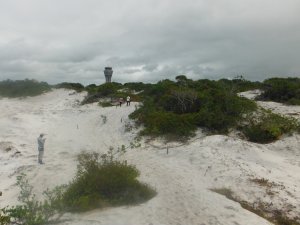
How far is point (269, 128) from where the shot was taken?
1997 cm

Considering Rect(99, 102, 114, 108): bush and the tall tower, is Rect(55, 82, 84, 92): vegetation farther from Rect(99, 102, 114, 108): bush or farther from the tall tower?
Rect(99, 102, 114, 108): bush

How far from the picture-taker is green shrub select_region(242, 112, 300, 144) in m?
19.8

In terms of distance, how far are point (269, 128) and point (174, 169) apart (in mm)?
7183

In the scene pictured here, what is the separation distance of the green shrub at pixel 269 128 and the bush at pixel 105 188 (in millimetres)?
9705

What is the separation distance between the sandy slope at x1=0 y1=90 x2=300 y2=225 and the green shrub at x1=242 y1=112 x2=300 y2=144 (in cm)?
65

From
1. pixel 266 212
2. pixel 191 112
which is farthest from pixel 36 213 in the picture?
pixel 191 112

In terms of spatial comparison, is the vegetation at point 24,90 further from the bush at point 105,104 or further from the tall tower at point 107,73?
the tall tower at point 107,73

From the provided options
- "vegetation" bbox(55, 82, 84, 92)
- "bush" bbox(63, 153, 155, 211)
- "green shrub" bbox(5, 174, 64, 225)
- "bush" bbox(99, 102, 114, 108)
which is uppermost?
"vegetation" bbox(55, 82, 84, 92)

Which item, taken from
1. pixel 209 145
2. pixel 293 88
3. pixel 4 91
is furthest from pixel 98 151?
pixel 4 91

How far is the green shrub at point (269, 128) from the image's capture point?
64.8 feet

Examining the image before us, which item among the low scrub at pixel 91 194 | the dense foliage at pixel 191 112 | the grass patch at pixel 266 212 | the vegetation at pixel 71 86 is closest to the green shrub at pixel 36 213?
the low scrub at pixel 91 194

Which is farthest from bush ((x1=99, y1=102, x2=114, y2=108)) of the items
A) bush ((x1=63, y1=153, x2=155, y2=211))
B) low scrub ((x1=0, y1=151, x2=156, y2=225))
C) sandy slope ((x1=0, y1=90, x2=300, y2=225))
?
bush ((x1=63, y1=153, x2=155, y2=211))

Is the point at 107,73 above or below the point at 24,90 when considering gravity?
above

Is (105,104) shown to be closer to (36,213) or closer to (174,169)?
(174,169)
